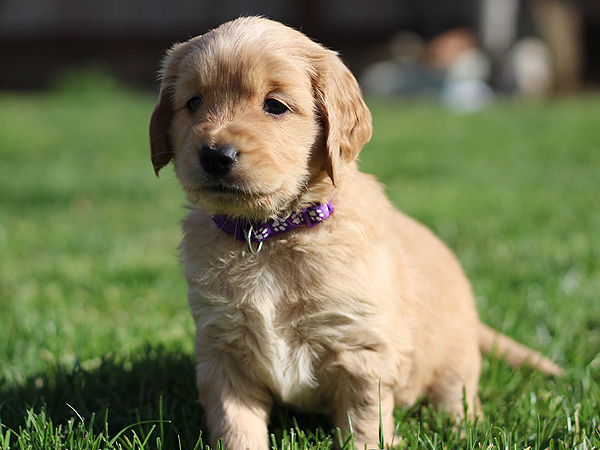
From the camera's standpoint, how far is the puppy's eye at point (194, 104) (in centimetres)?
220

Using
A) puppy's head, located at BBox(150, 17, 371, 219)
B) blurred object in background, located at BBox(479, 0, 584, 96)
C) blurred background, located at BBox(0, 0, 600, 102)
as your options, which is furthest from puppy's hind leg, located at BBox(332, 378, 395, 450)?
Result: blurred object in background, located at BBox(479, 0, 584, 96)

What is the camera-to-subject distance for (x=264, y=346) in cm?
210

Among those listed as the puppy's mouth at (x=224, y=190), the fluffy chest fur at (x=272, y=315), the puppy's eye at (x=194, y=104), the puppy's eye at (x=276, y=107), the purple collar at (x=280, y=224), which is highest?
the puppy's eye at (x=276, y=107)

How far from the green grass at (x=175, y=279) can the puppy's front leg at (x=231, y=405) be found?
81 millimetres

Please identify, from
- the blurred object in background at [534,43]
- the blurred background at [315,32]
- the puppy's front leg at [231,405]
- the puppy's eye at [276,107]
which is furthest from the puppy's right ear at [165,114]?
the blurred object in background at [534,43]

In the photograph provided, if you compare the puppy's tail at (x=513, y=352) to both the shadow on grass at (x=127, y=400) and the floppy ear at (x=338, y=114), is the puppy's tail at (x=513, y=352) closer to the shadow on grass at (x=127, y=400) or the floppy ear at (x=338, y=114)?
the shadow on grass at (x=127, y=400)

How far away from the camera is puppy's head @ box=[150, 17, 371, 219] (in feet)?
6.54

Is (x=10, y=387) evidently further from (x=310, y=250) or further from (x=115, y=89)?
(x=115, y=89)

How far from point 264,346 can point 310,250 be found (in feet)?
1.18

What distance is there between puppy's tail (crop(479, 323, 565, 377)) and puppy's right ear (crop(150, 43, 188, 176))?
1.70 m

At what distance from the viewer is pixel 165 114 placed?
242 cm

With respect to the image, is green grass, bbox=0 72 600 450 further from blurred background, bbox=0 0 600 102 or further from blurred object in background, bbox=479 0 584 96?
blurred background, bbox=0 0 600 102

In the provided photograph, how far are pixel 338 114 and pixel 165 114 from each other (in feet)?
2.29

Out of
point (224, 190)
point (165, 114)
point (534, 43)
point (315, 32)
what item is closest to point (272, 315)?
point (224, 190)
